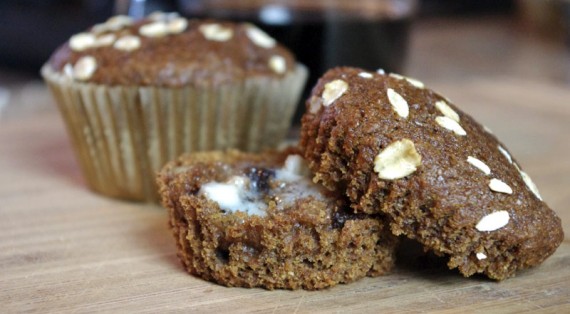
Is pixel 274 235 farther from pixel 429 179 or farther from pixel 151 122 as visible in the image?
pixel 151 122

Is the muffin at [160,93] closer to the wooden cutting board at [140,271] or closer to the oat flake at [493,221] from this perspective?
the wooden cutting board at [140,271]

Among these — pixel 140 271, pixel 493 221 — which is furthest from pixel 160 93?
pixel 493 221

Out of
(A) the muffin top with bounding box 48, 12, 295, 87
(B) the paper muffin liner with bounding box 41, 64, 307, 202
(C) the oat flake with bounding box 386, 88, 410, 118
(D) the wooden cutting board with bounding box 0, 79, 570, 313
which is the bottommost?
(D) the wooden cutting board with bounding box 0, 79, 570, 313

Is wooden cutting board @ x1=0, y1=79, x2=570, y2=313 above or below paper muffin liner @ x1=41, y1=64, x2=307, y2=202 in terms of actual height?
below

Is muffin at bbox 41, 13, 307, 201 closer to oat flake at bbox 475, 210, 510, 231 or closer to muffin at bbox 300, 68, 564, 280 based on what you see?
muffin at bbox 300, 68, 564, 280

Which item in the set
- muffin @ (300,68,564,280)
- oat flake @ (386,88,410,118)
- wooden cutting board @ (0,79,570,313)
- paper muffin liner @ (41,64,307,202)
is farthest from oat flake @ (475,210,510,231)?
paper muffin liner @ (41,64,307,202)

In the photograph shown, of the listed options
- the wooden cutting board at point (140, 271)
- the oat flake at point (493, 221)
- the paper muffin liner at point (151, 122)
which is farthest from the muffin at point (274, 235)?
the paper muffin liner at point (151, 122)

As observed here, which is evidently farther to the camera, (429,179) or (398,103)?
(398,103)

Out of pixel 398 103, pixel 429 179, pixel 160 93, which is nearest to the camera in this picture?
pixel 429 179
